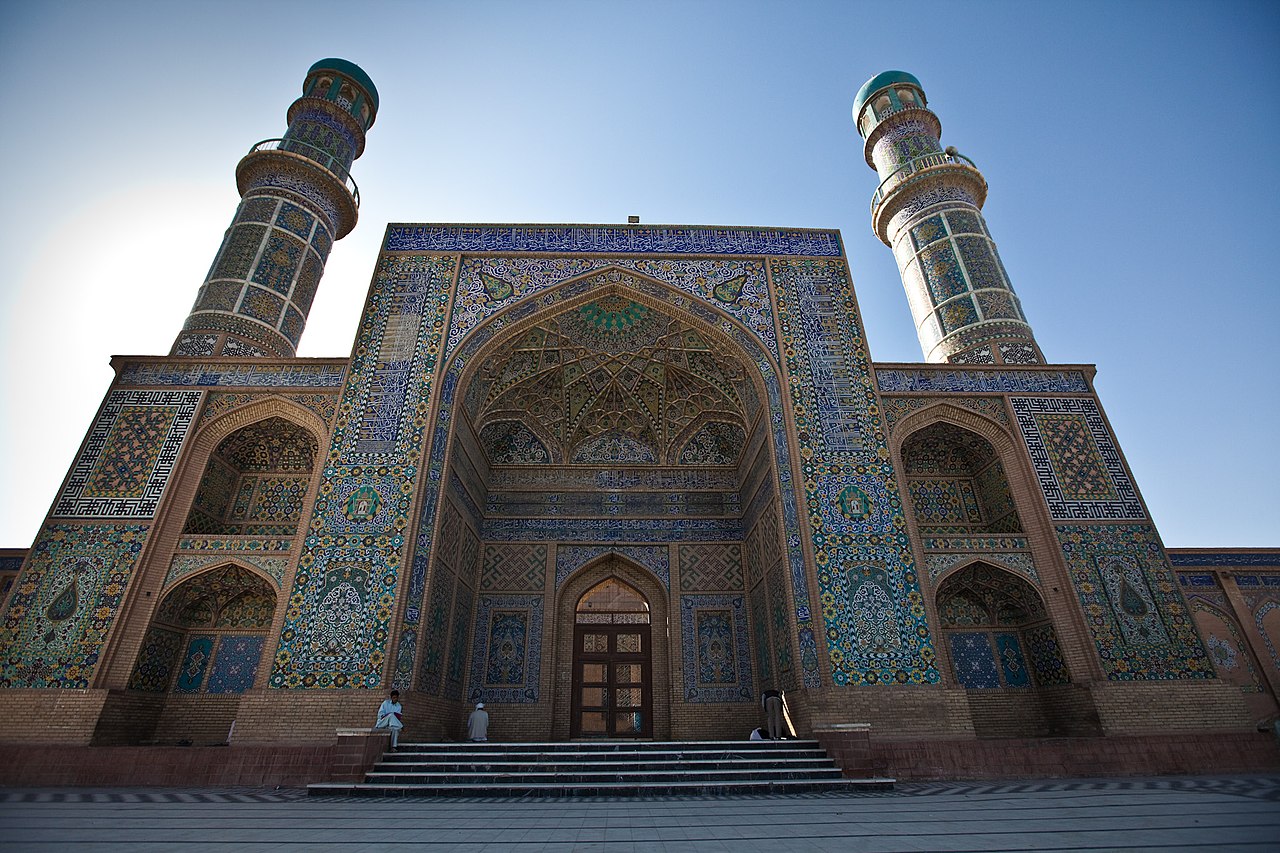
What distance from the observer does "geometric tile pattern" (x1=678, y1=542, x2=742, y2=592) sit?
29.1 ft

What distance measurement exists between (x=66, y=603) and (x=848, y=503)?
319 inches

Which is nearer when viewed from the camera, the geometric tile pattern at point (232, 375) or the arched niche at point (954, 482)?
the geometric tile pattern at point (232, 375)

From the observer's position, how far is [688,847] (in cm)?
249

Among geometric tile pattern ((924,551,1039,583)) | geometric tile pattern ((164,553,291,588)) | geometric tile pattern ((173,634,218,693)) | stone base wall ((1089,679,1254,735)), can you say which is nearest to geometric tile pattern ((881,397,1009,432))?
geometric tile pattern ((924,551,1039,583))

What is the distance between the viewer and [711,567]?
9.02m

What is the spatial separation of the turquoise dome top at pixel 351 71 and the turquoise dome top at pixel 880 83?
972cm

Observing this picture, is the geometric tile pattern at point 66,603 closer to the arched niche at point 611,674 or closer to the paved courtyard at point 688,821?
the paved courtyard at point 688,821

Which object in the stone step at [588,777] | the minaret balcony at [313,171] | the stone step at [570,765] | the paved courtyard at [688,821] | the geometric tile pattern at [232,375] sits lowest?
the paved courtyard at [688,821]

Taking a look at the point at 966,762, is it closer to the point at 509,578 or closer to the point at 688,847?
the point at 688,847

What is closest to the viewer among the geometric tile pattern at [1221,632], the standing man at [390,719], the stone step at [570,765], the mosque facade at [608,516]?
the stone step at [570,765]

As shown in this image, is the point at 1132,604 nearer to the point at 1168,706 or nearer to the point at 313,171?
the point at 1168,706

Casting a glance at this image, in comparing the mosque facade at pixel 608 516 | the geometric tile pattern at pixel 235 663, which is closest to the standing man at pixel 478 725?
the mosque facade at pixel 608 516

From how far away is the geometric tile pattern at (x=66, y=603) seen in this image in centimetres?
591

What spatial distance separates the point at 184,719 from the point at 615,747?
500cm
